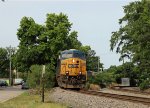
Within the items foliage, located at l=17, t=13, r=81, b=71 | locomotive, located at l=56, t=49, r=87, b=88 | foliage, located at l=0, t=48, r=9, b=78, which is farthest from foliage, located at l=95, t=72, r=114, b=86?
foliage, located at l=0, t=48, r=9, b=78

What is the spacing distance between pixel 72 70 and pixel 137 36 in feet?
41.6

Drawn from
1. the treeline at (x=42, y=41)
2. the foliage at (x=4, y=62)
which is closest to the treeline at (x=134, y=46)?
the treeline at (x=42, y=41)

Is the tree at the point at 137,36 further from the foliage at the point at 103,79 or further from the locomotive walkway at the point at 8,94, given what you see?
the locomotive walkway at the point at 8,94

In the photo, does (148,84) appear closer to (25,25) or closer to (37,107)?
(25,25)

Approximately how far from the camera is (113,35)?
258ft

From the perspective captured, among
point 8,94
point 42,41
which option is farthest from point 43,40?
point 8,94

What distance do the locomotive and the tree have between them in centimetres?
914

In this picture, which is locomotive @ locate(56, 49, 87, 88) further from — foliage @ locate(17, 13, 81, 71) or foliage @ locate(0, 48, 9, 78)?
foliage @ locate(0, 48, 9, 78)

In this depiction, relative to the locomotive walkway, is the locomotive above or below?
A: above

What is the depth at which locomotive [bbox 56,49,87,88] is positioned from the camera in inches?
1711

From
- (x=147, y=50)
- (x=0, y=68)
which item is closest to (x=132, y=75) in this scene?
(x=147, y=50)

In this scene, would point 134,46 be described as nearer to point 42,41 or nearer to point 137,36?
point 137,36

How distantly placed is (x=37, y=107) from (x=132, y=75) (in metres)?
54.2

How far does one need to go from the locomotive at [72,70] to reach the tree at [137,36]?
914 cm
